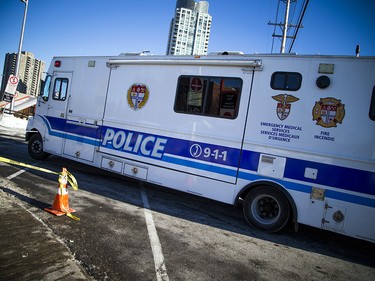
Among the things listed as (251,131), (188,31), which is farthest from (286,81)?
(188,31)

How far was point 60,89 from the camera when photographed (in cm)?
847

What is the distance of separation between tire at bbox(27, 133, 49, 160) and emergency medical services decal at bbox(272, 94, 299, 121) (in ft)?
24.8

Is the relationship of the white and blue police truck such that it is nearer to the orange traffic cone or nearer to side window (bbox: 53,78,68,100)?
side window (bbox: 53,78,68,100)

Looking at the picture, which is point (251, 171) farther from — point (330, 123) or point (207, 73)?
point (207, 73)

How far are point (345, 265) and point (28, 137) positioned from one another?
970 cm

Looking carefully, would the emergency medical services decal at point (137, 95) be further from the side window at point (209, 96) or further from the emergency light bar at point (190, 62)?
the side window at point (209, 96)

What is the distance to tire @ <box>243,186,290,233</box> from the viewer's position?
5227 millimetres

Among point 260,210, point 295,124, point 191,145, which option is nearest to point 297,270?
point 260,210

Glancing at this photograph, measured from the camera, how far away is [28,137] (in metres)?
9.09

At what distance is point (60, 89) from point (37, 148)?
7.15 feet

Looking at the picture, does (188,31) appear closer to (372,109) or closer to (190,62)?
(190,62)

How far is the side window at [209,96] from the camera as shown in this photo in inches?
227

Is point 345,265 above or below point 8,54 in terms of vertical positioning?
below

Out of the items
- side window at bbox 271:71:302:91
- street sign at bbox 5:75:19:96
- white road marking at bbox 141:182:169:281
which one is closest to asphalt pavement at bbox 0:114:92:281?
white road marking at bbox 141:182:169:281
